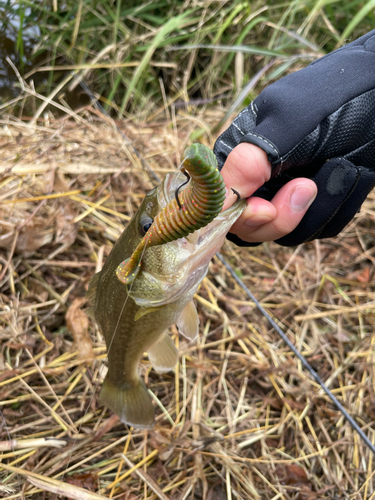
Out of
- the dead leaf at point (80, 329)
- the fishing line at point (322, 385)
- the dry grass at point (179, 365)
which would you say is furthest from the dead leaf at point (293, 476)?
the dead leaf at point (80, 329)

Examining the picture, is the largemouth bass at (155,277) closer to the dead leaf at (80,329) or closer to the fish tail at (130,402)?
the fish tail at (130,402)

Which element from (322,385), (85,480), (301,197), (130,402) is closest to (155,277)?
(301,197)

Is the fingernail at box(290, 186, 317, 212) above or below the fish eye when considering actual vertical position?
below

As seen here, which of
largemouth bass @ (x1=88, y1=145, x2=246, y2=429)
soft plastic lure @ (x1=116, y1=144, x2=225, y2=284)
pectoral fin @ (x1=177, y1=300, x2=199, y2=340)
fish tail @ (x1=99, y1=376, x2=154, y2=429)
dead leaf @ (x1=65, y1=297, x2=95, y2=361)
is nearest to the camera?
soft plastic lure @ (x1=116, y1=144, x2=225, y2=284)

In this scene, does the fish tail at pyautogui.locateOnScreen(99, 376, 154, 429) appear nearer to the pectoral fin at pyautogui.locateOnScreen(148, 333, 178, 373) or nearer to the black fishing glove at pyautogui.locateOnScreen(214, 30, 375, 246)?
the pectoral fin at pyautogui.locateOnScreen(148, 333, 178, 373)

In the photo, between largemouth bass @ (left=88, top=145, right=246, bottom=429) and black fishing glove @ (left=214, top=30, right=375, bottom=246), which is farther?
black fishing glove @ (left=214, top=30, right=375, bottom=246)

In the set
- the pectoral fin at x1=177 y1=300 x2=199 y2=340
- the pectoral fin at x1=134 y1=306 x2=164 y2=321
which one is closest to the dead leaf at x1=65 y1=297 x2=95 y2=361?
the pectoral fin at x1=177 y1=300 x2=199 y2=340

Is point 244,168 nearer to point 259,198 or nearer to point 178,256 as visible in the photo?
point 259,198
